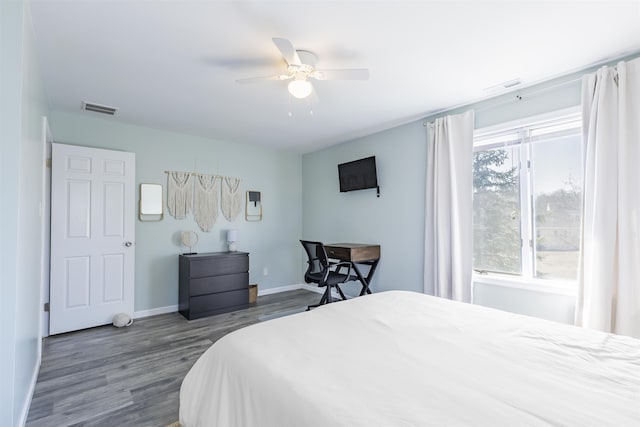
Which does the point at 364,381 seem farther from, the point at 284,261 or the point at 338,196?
the point at 284,261

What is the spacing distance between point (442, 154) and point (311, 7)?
221 centimetres

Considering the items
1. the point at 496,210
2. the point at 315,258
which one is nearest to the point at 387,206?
the point at 315,258

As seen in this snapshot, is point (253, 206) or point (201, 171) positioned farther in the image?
point (253, 206)

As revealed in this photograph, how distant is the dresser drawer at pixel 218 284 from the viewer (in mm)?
3822

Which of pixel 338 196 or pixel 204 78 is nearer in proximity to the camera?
pixel 204 78

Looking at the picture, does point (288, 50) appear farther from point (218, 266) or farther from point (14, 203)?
point (218, 266)

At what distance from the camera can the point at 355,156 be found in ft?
15.0

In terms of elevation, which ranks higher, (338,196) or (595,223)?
(338,196)

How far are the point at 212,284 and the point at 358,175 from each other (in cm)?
248

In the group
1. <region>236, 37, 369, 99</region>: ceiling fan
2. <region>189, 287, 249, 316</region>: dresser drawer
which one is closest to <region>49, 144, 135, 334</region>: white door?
<region>189, 287, 249, 316</region>: dresser drawer

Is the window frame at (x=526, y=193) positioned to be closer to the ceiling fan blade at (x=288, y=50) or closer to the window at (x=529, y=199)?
the window at (x=529, y=199)

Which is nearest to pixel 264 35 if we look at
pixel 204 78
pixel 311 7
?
pixel 311 7

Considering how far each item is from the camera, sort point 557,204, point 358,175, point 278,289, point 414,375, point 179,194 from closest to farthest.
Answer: point 414,375, point 557,204, point 179,194, point 358,175, point 278,289

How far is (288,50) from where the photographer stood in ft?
6.42
